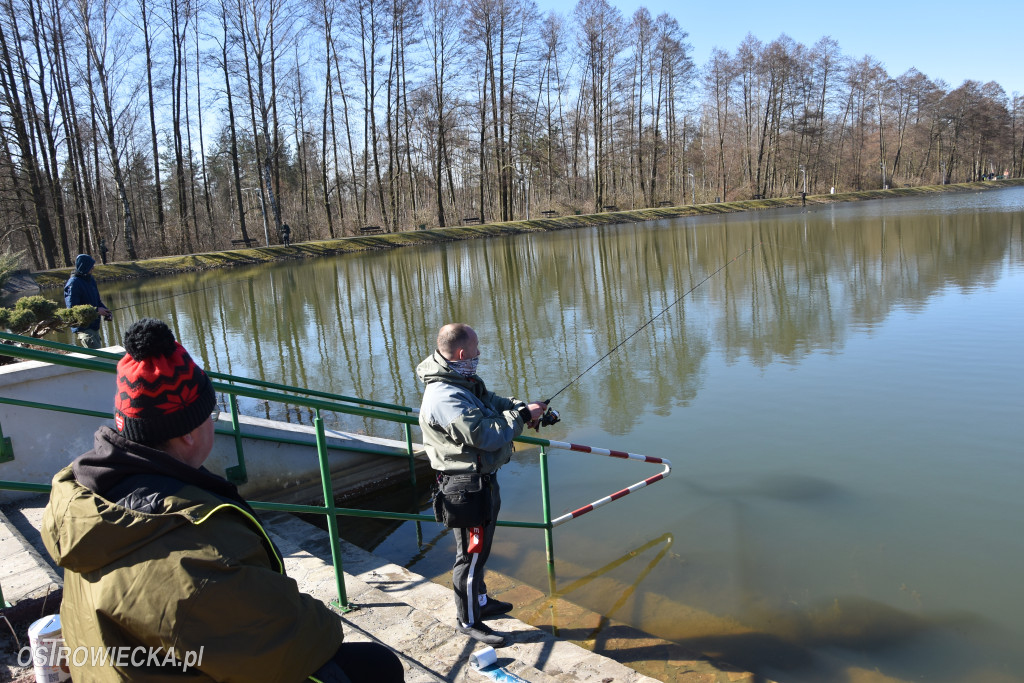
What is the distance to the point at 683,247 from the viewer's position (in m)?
28.3

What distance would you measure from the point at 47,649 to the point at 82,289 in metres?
9.07

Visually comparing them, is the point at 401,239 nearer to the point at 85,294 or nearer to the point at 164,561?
the point at 85,294

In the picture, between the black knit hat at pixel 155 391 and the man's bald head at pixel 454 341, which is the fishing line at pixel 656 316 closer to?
the man's bald head at pixel 454 341

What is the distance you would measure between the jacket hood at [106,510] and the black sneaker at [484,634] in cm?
247

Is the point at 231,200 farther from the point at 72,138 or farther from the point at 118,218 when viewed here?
the point at 72,138

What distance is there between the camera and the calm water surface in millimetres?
4820

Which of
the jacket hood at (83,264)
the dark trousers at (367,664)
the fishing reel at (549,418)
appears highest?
the jacket hood at (83,264)

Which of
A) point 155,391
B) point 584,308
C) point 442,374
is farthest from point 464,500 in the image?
point 584,308

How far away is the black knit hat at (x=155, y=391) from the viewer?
1.71 m

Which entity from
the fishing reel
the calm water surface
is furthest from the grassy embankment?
the fishing reel

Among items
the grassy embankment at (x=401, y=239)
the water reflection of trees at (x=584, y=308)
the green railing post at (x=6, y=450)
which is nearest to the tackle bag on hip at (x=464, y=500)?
the green railing post at (x=6, y=450)

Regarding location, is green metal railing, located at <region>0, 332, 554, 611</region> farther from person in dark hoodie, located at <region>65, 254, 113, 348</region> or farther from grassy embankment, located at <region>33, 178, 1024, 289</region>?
grassy embankment, located at <region>33, 178, 1024, 289</region>

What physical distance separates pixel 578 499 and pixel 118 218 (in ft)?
145

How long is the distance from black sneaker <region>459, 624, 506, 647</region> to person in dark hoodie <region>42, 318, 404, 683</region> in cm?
212
